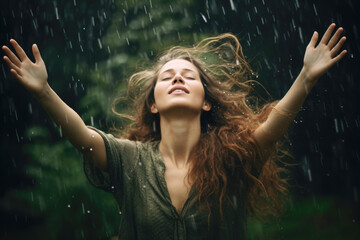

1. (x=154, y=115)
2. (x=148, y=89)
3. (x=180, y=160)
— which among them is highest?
(x=148, y=89)

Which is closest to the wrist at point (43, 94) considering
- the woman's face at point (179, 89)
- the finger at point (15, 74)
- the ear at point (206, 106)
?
the finger at point (15, 74)

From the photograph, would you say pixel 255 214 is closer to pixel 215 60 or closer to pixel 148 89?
pixel 148 89

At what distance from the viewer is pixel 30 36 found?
16.4 feet

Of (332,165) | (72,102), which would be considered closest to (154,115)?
(72,102)

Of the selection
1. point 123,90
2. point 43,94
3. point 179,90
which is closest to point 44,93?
point 43,94

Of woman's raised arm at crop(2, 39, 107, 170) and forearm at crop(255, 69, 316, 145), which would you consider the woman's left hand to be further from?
woman's raised arm at crop(2, 39, 107, 170)

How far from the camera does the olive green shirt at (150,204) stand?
2.26 m

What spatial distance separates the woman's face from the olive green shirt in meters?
0.35

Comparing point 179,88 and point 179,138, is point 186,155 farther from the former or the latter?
point 179,88

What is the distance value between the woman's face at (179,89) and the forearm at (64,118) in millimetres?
572

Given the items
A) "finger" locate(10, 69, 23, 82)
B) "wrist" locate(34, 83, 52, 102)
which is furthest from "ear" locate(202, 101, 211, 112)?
"finger" locate(10, 69, 23, 82)

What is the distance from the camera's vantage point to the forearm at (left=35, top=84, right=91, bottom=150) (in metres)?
2.15

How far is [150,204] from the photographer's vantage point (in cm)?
231

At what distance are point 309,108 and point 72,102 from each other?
3.10 meters
